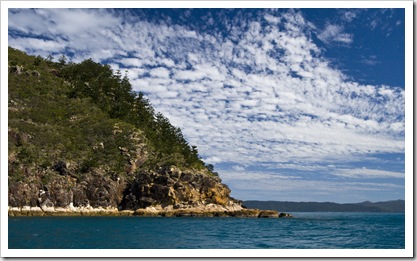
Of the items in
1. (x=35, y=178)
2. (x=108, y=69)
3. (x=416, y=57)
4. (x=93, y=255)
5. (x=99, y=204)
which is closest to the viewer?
(x=93, y=255)

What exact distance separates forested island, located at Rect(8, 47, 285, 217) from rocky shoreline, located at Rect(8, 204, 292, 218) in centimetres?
16

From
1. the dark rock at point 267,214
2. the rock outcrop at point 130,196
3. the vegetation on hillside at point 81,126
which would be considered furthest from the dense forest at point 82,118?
the dark rock at point 267,214

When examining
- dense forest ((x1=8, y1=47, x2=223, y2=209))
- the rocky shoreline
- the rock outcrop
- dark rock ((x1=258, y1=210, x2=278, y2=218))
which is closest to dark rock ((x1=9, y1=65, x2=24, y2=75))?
dense forest ((x1=8, y1=47, x2=223, y2=209))

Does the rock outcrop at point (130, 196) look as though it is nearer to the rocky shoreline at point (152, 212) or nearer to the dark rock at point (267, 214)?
the rocky shoreline at point (152, 212)

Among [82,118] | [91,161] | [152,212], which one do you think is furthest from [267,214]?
[82,118]

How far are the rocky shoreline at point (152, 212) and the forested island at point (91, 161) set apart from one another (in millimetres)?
160

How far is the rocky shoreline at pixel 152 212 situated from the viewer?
189 ft

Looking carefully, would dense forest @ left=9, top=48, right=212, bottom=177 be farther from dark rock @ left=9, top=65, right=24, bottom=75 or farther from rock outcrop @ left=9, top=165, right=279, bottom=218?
rock outcrop @ left=9, top=165, right=279, bottom=218

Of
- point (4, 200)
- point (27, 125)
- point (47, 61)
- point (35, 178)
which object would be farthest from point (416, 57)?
point (47, 61)

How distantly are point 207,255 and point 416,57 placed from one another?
37.7ft

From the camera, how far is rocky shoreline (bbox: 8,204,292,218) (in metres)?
57.6

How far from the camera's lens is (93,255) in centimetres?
1537

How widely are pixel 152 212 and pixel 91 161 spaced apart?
43.5ft

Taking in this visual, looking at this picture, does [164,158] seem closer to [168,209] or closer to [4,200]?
[168,209]
